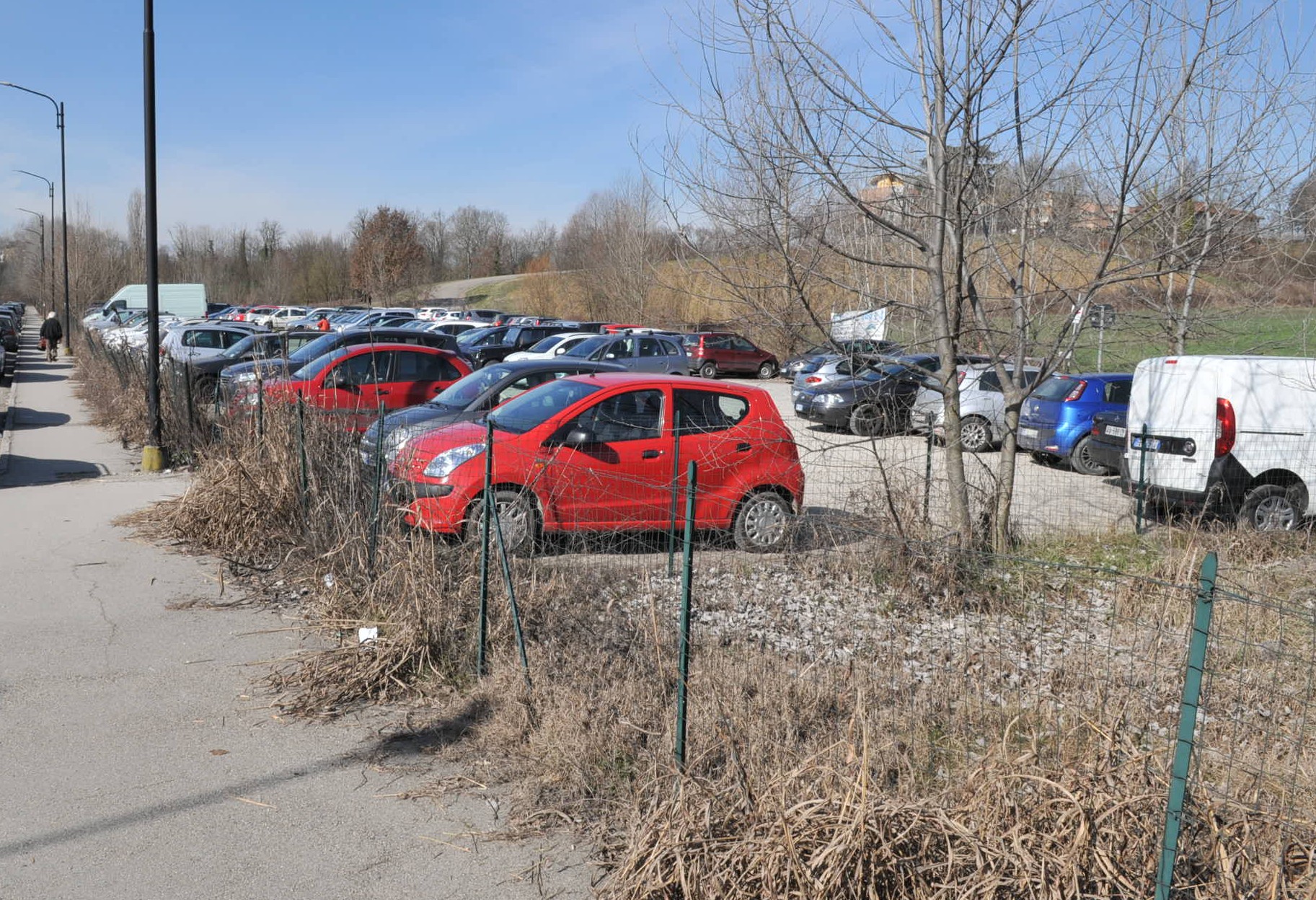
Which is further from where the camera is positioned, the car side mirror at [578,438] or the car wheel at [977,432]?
the car wheel at [977,432]

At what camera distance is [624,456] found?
9469mm

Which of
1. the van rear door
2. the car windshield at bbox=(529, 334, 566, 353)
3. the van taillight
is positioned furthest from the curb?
the van taillight

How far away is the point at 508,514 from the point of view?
851cm

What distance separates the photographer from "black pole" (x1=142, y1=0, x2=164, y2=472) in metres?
13.7

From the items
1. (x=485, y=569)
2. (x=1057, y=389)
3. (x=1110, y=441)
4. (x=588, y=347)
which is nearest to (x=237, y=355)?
(x=588, y=347)

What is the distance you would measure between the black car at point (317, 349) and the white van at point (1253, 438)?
9030mm

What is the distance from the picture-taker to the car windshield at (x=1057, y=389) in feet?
55.6

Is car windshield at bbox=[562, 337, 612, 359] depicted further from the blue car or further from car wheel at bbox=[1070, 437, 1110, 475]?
car wheel at bbox=[1070, 437, 1110, 475]

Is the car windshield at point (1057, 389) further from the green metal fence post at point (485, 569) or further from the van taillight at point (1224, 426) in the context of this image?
the green metal fence post at point (485, 569)

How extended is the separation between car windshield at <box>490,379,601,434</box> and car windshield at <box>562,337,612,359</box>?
18.9 m

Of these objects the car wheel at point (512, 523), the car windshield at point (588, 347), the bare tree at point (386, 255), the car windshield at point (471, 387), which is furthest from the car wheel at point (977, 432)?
the bare tree at point (386, 255)

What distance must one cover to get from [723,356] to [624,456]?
90.3ft

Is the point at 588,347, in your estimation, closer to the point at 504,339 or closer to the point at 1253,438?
the point at 504,339

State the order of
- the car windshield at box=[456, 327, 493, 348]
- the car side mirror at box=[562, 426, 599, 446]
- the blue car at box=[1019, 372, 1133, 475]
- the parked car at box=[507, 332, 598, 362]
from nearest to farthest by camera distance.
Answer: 1. the car side mirror at box=[562, 426, 599, 446]
2. the blue car at box=[1019, 372, 1133, 475]
3. the parked car at box=[507, 332, 598, 362]
4. the car windshield at box=[456, 327, 493, 348]
